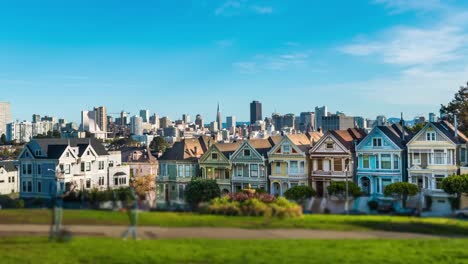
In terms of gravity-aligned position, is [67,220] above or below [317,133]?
below

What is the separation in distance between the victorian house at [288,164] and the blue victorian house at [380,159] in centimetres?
454

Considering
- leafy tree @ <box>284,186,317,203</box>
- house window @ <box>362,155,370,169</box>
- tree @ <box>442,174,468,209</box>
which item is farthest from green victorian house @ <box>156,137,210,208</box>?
tree @ <box>442,174,468,209</box>

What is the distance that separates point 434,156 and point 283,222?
82.4ft

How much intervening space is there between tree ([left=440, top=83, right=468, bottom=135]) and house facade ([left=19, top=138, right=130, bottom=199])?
38.1 metres

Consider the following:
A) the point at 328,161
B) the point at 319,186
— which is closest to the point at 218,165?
the point at 319,186

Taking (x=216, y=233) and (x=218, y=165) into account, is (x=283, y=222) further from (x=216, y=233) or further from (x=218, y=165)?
(x=218, y=165)

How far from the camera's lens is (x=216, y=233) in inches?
687

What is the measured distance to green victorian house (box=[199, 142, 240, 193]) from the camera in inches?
1852

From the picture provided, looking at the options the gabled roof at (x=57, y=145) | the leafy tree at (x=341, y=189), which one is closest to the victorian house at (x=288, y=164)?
the leafy tree at (x=341, y=189)

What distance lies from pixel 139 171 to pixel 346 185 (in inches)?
1421

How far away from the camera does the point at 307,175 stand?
4388 centimetres

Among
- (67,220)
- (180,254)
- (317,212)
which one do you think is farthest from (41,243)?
(317,212)

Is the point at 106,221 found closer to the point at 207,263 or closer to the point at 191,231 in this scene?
the point at 191,231

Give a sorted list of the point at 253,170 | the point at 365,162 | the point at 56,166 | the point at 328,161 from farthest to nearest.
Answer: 1. the point at 56,166
2. the point at 253,170
3. the point at 328,161
4. the point at 365,162
